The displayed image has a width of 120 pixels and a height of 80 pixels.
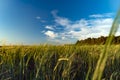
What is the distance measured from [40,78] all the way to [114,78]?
93cm

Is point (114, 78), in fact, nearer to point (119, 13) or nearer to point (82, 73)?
point (82, 73)

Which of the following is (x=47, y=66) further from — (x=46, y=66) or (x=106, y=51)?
(x=106, y=51)

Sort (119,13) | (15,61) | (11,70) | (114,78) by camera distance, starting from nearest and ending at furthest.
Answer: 1. (119,13)
2. (114,78)
3. (11,70)
4. (15,61)

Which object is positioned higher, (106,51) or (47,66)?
(106,51)

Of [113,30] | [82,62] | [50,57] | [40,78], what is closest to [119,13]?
[113,30]

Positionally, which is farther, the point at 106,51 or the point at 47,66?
the point at 47,66

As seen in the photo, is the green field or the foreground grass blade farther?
the green field

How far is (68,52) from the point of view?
138 inches

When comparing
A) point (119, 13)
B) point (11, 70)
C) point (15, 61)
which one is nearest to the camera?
point (119, 13)

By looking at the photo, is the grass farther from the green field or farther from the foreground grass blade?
the foreground grass blade

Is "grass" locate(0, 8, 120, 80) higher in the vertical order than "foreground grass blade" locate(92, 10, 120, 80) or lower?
lower

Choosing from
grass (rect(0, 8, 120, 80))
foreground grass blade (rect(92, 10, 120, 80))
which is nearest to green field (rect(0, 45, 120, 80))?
grass (rect(0, 8, 120, 80))

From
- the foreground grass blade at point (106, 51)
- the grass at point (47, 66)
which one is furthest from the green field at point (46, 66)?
the foreground grass blade at point (106, 51)

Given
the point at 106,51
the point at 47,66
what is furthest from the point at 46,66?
the point at 106,51
